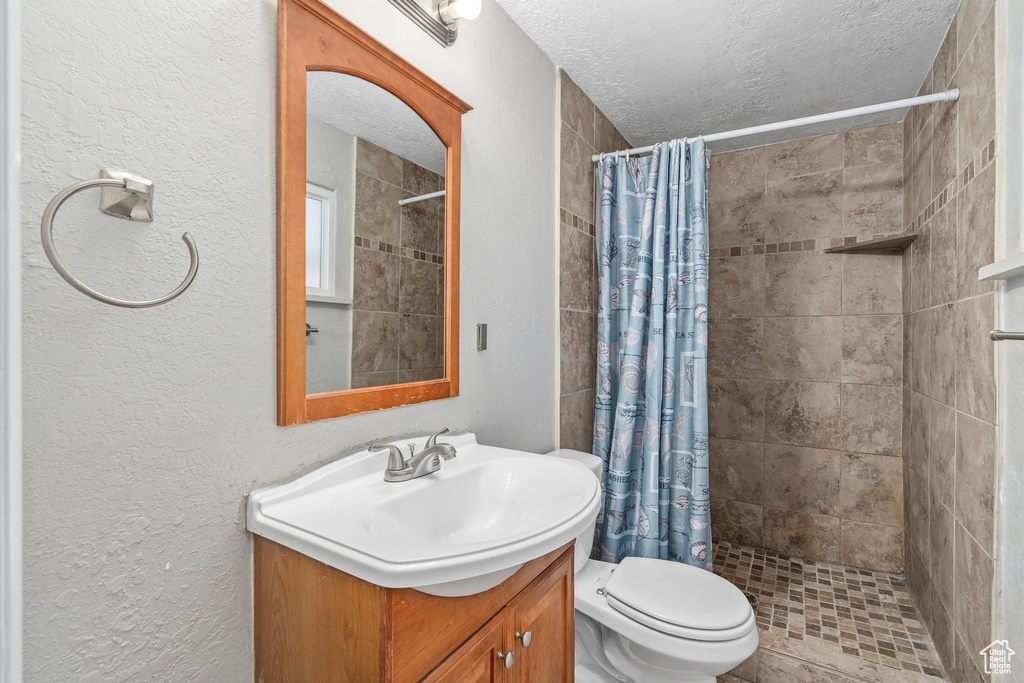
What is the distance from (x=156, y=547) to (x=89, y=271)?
0.45 m

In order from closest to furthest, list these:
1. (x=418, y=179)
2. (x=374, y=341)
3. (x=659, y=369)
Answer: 1. (x=374, y=341)
2. (x=418, y=179)
3. (x=659, y=369)

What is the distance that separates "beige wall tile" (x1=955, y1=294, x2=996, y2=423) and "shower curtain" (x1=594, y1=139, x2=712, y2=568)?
2.59 ft

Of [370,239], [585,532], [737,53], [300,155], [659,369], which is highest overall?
[737,53]

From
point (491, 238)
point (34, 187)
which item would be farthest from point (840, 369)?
point (34, 187)

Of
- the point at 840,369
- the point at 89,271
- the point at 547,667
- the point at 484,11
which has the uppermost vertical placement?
the point at 484,11

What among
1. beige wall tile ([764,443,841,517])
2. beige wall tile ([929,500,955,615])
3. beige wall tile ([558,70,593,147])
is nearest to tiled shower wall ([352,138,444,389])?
beige wall tile ([558,70,593,147])

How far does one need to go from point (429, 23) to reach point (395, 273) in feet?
2.28

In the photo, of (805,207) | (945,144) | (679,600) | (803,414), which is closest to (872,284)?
(805,207)

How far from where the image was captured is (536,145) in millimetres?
1890

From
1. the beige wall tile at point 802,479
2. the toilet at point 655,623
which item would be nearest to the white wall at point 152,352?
the toilet at point 655,623

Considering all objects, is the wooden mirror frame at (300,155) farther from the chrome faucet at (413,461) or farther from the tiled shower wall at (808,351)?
the tiled shower wall at (808,351)

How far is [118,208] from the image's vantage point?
2.50ft

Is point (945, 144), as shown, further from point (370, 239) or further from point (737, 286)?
point (370, 239)

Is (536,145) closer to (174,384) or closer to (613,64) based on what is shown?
(613,64)
